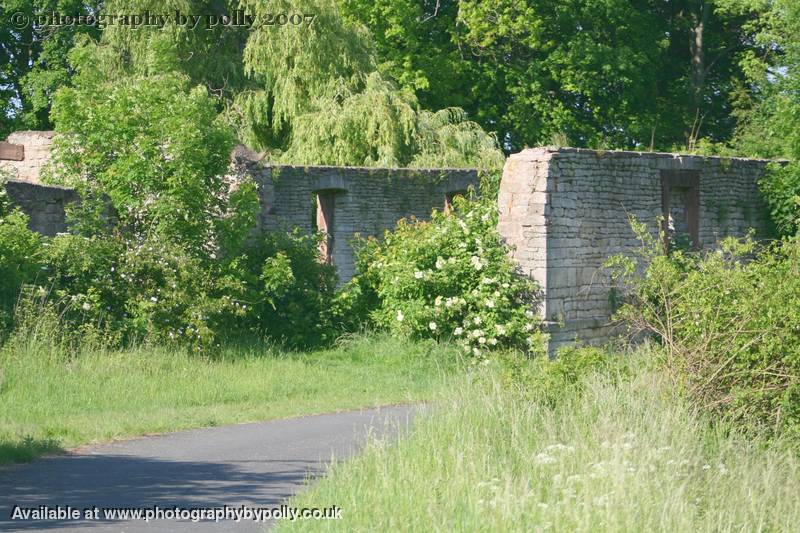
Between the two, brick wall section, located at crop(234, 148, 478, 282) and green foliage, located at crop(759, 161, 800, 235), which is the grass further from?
green foliage, located at crop(759, 161, 800, 235)

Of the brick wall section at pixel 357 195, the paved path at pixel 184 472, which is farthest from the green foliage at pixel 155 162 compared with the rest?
the paved path at pixel 184 472

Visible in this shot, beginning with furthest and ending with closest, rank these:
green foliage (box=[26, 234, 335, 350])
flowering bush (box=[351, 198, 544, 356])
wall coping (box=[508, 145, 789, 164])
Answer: wall coping (box=[508, 145, 789, 164])
flowering bush (box=[351, 198, 544, 356])
green foliage (box=[26, 234, 335, 350])

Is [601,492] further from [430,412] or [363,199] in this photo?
[363,199]

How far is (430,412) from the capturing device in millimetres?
10062

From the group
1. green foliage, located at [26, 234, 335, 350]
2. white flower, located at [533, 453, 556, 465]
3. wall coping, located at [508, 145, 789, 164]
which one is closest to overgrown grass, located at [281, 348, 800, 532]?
white flower, located at [533, 453, 556, 465]

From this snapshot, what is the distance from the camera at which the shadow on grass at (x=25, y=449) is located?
9.30 m

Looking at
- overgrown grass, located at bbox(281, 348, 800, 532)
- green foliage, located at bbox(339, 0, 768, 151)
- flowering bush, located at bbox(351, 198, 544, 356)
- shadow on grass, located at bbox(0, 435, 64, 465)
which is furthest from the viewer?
green foliage, located at bbox(339, 0, 768, 151)

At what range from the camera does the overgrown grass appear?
271 inches

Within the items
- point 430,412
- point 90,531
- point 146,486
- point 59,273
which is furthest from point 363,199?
point 90,531

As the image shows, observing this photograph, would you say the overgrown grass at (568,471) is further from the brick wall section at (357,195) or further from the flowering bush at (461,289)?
the brick wall section at (357,195)

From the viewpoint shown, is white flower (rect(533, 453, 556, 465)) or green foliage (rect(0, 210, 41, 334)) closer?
white flower (rect(533, 453, 556, 465))

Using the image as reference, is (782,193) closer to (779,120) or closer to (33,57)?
(779,120)

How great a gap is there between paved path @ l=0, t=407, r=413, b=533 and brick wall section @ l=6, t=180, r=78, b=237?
5799 mm

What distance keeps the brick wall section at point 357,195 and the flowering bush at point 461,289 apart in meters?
2.85
